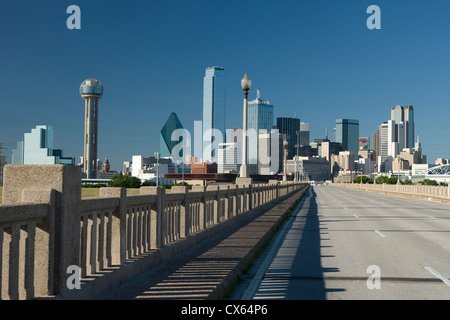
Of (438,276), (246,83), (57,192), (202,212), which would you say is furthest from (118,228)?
(246,83)

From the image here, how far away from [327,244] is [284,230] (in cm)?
400

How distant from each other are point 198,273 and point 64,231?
2994 millimetres

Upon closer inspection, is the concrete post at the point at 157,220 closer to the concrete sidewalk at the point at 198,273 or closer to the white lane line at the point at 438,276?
the concrete sidewalk at the point at 198,273

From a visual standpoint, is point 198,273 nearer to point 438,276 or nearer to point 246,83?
A: point 438,276

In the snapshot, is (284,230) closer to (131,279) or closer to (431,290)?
(431,290)

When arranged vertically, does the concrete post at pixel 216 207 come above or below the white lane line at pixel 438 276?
above

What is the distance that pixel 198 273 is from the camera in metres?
7.91

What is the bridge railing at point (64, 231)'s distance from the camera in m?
4.75

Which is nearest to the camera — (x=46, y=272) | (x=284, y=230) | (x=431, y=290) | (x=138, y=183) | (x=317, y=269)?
(x=46, y=272)

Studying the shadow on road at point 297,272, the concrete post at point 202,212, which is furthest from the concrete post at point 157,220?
the concrete post at point 202,212

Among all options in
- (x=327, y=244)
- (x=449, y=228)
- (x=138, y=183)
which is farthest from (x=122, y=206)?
(x=138, y=183)

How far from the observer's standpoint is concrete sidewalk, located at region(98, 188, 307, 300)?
647 centimetres

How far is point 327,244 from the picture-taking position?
14680 millimetres

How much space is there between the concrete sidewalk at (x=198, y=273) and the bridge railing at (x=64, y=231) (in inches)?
12.9
